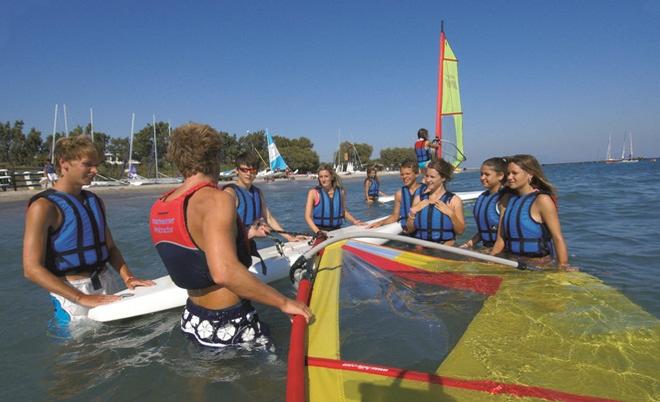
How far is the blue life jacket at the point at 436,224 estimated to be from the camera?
475cm

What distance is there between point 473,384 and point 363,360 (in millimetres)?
710

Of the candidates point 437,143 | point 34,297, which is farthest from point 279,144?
point 34,297

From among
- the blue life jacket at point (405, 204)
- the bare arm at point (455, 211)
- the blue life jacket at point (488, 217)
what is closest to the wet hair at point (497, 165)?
the blue life jacket at point (488, 217)

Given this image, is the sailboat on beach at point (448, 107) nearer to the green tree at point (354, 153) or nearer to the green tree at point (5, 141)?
the green tree at point (5, 141)

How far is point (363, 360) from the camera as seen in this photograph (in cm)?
236

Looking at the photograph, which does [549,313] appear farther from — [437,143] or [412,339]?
[437,143]

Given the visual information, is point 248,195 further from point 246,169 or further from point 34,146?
point 34,146

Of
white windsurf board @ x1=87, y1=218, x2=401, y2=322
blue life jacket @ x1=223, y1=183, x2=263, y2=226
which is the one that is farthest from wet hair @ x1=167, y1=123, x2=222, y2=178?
blue life jacket @ x1=223, y1=183, x2=263, y2=226

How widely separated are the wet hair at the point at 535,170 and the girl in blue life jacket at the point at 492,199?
535mm

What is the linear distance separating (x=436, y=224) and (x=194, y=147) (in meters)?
3.62

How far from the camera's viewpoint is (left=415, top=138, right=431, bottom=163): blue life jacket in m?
9.04

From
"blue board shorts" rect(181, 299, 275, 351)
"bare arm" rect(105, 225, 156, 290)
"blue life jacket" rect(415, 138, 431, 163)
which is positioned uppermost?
"blue life jacket" rect(415, 138, 431, 163)

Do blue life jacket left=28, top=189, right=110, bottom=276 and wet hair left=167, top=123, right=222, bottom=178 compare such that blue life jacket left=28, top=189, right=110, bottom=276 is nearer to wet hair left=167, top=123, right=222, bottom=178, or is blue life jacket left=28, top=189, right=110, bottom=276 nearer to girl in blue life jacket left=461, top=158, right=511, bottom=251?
wet hair left=167, top=123, right=222, bottom=178

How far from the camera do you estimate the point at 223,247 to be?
5.26 feet
